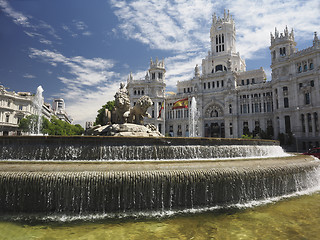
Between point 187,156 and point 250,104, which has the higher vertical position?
point 250,104

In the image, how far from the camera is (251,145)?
48.8 ft

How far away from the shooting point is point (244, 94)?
6519 cm

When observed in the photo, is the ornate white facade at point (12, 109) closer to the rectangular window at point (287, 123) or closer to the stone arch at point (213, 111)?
the stone arch at point (213, 111)

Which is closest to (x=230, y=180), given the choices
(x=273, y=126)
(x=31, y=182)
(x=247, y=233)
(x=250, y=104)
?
(x=247, y=233)

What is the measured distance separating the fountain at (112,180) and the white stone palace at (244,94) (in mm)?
45657

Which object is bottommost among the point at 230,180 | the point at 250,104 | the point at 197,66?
the point at 230,180

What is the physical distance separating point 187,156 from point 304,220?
5.95 m

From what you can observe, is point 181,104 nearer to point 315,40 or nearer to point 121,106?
point 315,40

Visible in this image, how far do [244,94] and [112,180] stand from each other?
6524 centimetres

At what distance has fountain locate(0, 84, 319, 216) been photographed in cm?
754

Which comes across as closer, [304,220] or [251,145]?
[304,220]

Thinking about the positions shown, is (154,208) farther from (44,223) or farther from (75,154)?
(75,154)

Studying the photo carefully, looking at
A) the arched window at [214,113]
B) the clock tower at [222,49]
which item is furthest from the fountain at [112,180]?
the clock tower at [222,49]

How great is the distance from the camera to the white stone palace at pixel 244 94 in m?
48.3
